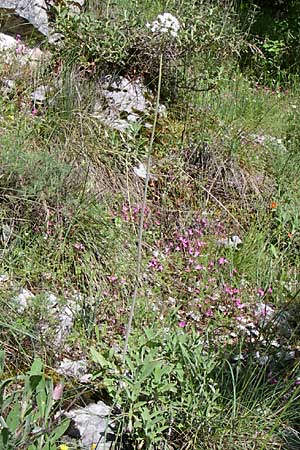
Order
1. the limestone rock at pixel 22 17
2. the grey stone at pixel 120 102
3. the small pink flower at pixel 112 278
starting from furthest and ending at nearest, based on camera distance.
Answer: the limestone rock at pixel 22 17 → the grey stone at pixel 120 102 → the small pink flower at pixel 112 278

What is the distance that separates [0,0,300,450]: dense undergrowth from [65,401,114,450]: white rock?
0.16 feet

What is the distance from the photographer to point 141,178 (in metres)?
3.48

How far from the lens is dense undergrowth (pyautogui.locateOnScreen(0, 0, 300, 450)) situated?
6.90 ft

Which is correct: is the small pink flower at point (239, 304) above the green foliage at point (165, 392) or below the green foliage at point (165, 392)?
below

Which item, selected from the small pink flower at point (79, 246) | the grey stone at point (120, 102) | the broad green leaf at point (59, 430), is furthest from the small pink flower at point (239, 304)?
the broad green leaf at point (59, 430)

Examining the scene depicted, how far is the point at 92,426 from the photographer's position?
2100mm

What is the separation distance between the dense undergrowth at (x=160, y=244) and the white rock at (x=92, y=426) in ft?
0.16

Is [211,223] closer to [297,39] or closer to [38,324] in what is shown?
[38,324]

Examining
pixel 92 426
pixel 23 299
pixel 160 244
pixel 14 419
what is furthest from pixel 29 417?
pixel 160 244

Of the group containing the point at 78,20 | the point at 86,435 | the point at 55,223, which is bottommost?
the point at 86,435

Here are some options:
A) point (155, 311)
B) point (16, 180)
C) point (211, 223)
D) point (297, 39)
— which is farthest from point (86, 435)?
point (297, 39)

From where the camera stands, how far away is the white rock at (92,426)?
2.06 m

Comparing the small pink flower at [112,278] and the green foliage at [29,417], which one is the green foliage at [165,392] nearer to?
the green foliage at [29,417]

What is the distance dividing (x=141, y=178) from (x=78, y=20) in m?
1.21
